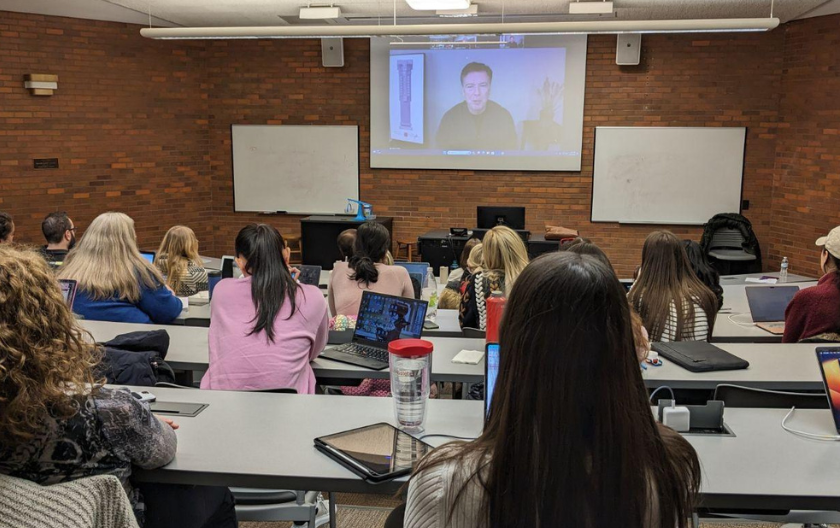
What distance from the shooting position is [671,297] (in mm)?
3520

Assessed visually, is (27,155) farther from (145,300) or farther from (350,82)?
(145,300)

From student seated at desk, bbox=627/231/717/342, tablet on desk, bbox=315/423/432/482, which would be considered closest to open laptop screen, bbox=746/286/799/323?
student seated at desk, bbox=627/231/717/342

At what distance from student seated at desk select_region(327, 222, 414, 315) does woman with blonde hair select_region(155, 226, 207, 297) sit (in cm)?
128

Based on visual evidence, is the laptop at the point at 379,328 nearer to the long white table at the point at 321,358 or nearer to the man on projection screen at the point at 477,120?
the long white table at the point at 321,358

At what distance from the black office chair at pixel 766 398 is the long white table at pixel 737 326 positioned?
1.54 metres

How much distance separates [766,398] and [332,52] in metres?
7.35

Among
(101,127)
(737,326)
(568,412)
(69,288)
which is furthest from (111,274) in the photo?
(101,127)

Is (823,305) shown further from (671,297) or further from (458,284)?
(458,284)

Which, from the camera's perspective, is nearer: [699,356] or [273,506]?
[273,506]

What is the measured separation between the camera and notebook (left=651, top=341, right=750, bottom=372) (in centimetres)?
305

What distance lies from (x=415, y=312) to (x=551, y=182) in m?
5.83

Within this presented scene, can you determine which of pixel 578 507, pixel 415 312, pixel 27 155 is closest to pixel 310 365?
pixel 415 312

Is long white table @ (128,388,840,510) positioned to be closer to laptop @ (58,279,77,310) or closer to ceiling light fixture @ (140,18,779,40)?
laptop @ (58,279,77,310)

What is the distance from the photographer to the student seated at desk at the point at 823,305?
11.4 ft
